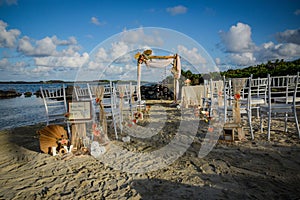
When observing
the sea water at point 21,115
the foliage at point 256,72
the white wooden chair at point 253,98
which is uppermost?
the foliage at point 256,72

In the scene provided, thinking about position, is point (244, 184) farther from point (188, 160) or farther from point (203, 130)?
point (203, 130)

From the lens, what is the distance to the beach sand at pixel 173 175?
2037 mm

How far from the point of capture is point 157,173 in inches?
98.8

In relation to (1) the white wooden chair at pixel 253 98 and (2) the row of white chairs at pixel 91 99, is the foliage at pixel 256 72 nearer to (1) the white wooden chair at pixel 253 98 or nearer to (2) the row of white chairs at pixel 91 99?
(1) the white wooden chair at pixel 253 98

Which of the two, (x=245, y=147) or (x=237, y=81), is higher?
(x=237, y=81)

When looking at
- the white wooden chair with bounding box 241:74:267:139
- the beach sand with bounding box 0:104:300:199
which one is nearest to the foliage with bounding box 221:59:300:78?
the white wooden chair with bounding box 241:74:267:139

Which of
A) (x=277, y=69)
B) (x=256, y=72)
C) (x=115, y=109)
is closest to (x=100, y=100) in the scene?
(x=115, y=109)

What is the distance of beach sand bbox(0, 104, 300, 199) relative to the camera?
6.68ft

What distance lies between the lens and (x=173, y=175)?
242 centimetres

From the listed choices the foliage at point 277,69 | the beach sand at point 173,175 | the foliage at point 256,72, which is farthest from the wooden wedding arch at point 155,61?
the beach sand at point 173,175

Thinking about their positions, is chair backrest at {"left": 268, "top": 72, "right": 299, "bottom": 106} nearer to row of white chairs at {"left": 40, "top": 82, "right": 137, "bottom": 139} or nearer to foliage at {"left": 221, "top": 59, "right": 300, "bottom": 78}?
row of white chairs at {"left": 40, "top": 82, "right": 137, "bottom": 139}

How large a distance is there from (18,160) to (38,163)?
0.43 meters

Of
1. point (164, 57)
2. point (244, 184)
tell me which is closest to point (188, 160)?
point (244, 184)

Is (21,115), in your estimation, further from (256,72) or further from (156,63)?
(256,72)
